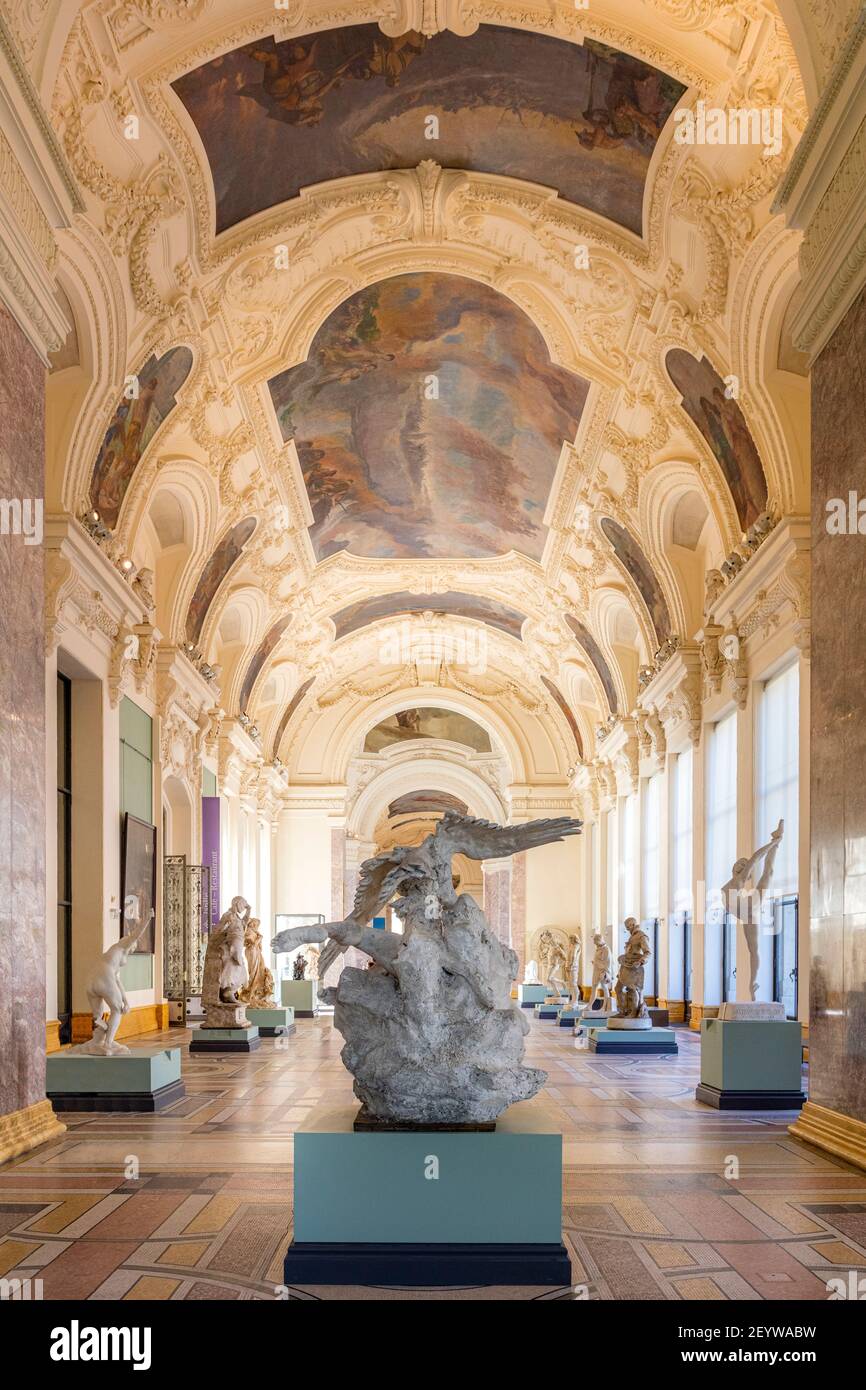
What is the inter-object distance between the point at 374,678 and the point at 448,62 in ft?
86.7

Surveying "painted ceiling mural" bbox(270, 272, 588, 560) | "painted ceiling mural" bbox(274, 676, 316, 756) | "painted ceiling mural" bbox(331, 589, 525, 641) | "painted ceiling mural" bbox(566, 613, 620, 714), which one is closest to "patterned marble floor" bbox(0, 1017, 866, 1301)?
"painted ceiling mural" bbox(270, 272, 588, 560)

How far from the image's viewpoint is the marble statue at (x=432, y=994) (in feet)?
18.8

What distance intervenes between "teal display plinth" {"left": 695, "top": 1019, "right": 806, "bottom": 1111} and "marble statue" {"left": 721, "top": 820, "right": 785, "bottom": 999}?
0.91 m

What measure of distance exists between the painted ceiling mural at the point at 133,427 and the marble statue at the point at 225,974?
19.1 ft

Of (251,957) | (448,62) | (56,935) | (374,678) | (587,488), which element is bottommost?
(251,957)

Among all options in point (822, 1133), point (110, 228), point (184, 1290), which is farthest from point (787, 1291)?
point (110, 228)

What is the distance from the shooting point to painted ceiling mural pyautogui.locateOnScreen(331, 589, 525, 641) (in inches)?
1264

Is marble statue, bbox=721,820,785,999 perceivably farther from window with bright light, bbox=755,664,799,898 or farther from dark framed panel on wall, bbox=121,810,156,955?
dark framed panel on wall, bbox=121,810,156,955

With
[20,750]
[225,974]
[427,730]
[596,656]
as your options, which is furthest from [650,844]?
[20,750]

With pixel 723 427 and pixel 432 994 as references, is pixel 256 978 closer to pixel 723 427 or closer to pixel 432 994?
pixel 723 427

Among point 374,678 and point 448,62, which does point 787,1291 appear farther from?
point 374,678

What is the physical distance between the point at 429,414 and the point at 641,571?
4743mm

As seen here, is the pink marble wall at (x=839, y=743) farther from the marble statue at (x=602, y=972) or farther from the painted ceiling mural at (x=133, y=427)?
the marble statue at (x=602, y=972)

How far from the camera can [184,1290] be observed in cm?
518
